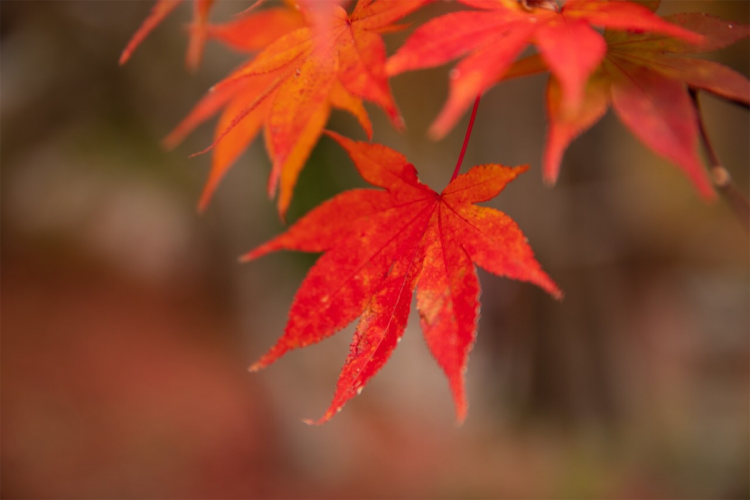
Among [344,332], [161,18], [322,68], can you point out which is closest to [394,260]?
[322,68]

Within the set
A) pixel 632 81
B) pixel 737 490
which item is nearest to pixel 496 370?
pixel 737 490

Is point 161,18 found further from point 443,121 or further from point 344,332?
point 344,332

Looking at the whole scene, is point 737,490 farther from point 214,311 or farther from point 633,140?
point 214,311

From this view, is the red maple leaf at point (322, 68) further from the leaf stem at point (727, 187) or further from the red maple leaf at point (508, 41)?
the leaf stem at point (727, 187)

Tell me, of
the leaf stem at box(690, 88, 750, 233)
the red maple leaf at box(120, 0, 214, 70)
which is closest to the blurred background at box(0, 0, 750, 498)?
the red maple leaf at box(120, 0, 214, 70)

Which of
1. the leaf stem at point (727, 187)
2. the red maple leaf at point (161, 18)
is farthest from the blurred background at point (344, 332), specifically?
the leaf stem at point (727, 187)

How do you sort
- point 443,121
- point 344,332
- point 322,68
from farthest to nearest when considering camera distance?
point 344,332
point 322,68
point 443,121

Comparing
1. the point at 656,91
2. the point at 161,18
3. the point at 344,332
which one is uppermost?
the point at 161,18
